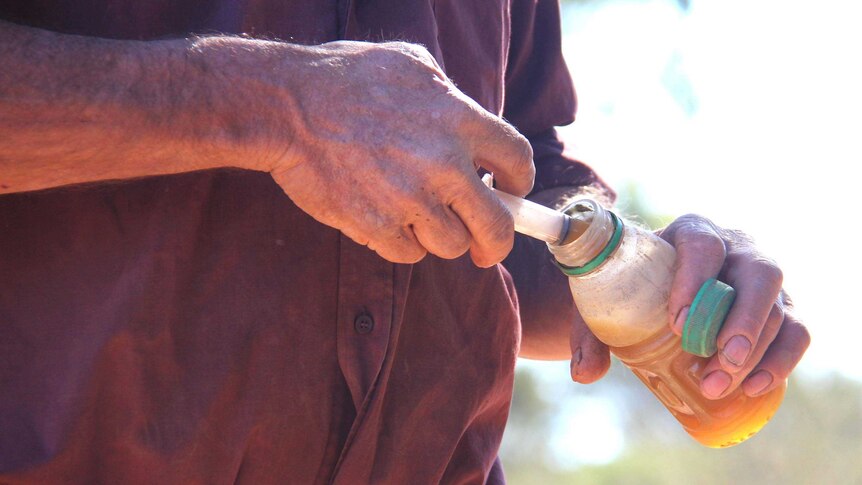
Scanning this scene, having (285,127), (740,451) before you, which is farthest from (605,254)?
(740,451)

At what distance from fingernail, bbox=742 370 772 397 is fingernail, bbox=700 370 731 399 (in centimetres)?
6

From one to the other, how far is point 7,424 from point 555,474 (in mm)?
12108

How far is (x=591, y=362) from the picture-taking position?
162cm

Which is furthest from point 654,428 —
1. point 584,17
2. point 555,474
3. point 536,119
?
point 536,119

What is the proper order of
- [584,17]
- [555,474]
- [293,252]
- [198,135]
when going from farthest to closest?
[555,474]
[584,17]
[293,252]
[198,135]

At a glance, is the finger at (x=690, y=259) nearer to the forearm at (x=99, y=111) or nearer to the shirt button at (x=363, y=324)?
the shirt button at (x=363, y=324)

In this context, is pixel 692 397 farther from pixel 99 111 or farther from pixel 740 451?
pixel 740 451

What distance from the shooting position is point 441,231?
1237 mm

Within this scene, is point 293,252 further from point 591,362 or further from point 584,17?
point 584,17

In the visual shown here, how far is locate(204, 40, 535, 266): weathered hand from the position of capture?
1191 millimetres

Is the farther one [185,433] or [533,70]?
[533,70]

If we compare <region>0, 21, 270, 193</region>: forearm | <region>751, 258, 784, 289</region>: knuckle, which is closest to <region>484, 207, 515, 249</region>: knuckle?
<region>0, 21, 270, 193</region>: forearm

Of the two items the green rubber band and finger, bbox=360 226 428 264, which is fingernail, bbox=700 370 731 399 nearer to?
the green rubber band

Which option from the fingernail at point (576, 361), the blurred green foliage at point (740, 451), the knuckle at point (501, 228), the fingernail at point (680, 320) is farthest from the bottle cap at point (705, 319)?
the blurred green foliage at point (740, 451)
